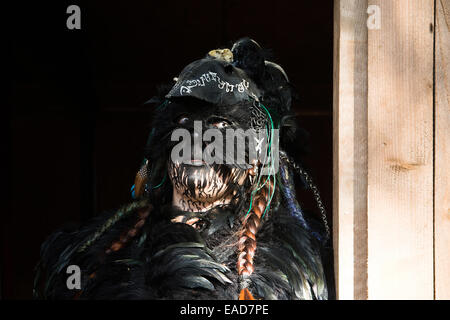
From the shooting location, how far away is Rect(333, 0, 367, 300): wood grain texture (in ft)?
4.15

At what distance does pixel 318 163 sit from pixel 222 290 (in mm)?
1692

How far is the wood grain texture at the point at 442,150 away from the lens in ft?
4.04

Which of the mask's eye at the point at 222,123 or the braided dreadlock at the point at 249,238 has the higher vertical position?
the mask's eye at the point at 222,123

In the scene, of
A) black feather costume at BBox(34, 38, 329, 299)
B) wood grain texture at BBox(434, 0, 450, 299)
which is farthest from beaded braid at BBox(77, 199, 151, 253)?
wood grain texture at BBox(434, 0, 450, 299)

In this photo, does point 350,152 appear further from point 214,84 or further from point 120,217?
point 120,217

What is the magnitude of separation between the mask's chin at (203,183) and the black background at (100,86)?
1.09 metres

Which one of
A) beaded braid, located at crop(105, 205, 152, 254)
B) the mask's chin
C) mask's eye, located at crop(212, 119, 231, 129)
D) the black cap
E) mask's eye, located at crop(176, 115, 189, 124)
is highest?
the black cap

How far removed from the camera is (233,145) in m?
1.60

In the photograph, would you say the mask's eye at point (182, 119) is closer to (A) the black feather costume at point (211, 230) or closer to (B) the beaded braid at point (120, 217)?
(A) the black feather costume at point (211, 230)

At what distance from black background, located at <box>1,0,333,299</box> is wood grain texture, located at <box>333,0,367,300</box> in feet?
3.76

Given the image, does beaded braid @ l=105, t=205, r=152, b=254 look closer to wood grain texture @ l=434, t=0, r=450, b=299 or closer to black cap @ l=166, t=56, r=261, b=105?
black cap @ l=166, t=56, r=261, b=105

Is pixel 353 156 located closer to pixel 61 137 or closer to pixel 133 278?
pixel 133 278

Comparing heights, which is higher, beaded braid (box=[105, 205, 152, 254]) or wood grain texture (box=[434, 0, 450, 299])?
wood grain texture (box=[434, 0, 450, 299])

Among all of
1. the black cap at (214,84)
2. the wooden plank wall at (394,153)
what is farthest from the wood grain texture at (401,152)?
the black cap at (214,84)
